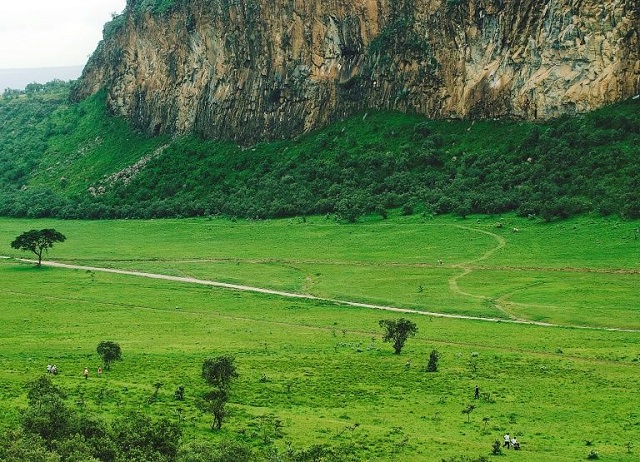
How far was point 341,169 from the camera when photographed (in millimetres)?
127062

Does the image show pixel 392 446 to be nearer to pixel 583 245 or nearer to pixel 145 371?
pixel 145 371

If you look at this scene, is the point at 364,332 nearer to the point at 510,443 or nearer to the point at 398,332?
the point at 398,332

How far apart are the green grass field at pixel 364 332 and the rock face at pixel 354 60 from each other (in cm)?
2188

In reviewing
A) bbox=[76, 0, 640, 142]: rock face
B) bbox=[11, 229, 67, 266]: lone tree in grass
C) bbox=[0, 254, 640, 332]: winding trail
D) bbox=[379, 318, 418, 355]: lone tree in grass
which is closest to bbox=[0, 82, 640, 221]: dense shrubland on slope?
bbox=[76, 0, 640, 142]: rock face

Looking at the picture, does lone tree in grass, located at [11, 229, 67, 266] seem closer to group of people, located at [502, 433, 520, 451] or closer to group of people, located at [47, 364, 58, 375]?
group of people, located at [47, 364, 58, 375]

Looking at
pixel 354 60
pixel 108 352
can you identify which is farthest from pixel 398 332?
pixel 354 60

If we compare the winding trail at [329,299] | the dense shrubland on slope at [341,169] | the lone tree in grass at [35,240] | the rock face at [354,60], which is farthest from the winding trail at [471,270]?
the lone tree in grass at [35,240]

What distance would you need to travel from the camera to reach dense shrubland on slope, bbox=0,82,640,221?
103 metres

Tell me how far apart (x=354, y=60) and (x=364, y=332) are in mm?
75834

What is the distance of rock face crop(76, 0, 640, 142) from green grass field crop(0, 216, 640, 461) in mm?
21879

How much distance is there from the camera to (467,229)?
331 ft

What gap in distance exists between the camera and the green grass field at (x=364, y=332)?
4475 cm

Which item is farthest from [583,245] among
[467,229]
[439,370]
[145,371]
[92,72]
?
[92,72]

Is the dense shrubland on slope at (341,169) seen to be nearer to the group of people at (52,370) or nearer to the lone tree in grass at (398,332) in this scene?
the lone tree in grass at (398,332)
